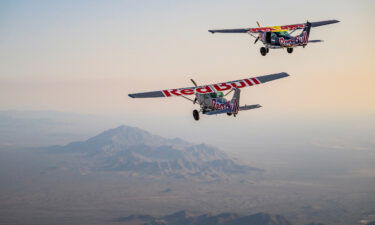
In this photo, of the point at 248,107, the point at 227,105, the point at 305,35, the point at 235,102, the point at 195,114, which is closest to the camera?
the point at 248,107

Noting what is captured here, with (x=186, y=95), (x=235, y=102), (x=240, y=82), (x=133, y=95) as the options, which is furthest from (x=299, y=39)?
(x=133, y=95)

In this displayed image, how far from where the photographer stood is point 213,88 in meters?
43.6

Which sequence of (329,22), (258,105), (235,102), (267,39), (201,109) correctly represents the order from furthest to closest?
(329,22)
(267,39)
(201,109)
(235,102)
(258,105)

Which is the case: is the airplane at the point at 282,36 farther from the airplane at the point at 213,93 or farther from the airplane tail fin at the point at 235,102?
the airplane tail fin at the point at 235,102

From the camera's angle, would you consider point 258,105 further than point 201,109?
No

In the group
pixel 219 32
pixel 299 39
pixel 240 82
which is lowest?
pixel 240 82

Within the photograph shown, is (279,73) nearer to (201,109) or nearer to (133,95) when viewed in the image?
(201,109)

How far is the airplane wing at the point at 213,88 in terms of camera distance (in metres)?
43.4

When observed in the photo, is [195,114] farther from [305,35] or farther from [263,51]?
[305,35]

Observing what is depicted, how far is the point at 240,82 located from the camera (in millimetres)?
45031

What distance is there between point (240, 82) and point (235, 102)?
4.49 m

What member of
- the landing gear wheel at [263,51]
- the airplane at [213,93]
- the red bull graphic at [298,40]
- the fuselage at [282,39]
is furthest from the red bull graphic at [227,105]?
the red bull graphic at [298,40]

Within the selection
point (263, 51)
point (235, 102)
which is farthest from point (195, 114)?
point (263, 51)

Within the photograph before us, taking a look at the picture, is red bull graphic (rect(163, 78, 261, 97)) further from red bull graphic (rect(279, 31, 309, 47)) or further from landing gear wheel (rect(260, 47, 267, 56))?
red bull graphic (rect(279, 31, 309, 47))
